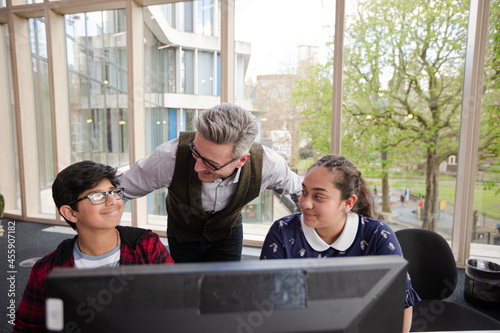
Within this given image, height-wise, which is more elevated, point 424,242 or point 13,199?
point 424,242

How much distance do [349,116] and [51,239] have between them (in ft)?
12.1

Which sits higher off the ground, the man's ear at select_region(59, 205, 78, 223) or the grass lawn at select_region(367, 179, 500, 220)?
the man's ear at select_region(59, 205, 78, 223)

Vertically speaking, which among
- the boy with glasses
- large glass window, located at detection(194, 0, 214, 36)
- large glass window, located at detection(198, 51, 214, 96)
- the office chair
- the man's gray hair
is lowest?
the office chair

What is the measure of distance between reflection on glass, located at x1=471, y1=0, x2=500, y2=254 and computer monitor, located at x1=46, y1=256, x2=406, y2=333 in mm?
3123

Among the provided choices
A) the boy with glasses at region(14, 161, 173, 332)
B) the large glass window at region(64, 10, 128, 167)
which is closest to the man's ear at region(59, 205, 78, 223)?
the boy with glasses at region(14, 161, 173, 332)

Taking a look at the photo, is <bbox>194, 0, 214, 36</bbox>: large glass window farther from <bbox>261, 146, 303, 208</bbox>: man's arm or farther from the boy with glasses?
the boy with glasses

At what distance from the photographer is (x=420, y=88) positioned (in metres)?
3.06

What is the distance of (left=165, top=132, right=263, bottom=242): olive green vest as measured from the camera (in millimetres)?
1465

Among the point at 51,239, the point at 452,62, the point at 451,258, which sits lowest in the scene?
the point at 51,239

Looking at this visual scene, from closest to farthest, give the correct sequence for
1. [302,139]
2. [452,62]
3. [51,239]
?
[452,62] → [302,139] → [51,239]

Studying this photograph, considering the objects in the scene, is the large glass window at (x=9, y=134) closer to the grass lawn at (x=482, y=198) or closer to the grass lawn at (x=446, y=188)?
the grass lawn at (x=446, y=188)

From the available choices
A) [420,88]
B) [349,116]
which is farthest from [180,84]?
[420,88]

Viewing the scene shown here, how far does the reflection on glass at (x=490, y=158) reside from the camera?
272 cm

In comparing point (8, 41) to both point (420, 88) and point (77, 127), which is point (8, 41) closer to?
point (77, 127)
